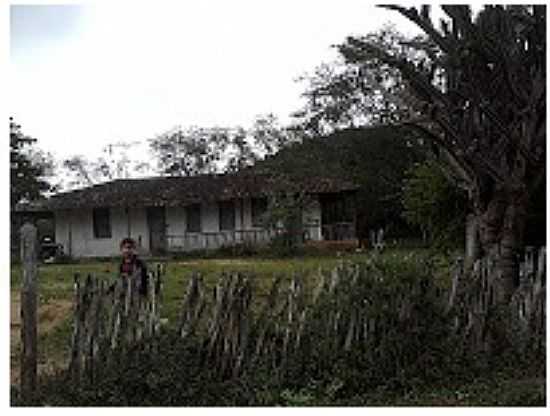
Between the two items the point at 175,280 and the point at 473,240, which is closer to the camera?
the point at 473,240

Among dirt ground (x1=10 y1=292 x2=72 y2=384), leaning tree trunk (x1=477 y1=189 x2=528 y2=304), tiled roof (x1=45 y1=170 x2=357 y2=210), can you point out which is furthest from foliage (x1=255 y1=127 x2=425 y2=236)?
leaning tree trunk (x1=477 y1=189 x2=528 y2=304)

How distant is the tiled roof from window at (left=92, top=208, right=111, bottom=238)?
0.73 m

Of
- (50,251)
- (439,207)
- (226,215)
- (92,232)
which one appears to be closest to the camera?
(439,207)

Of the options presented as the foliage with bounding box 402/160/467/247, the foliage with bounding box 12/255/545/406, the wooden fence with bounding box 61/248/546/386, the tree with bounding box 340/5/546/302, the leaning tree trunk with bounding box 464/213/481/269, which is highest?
the tree with bounding box 340/5/546/302

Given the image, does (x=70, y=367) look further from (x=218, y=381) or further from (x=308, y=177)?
(x=308, y=177)

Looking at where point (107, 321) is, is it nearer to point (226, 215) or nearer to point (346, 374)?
point (346, 374)

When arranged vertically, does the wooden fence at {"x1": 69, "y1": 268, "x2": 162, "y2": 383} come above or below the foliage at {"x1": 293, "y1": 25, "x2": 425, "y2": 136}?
below

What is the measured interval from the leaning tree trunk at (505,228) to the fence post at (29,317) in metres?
4.70

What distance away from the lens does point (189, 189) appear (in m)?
27.2

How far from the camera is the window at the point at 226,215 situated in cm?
2736

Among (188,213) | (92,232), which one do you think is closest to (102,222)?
(92,232)

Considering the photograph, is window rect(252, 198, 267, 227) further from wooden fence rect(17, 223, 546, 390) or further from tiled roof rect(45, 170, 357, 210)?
wooden fence rect(17, 223, 546, 390)

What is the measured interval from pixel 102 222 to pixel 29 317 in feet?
74.2

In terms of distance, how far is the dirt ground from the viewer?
7.27m
